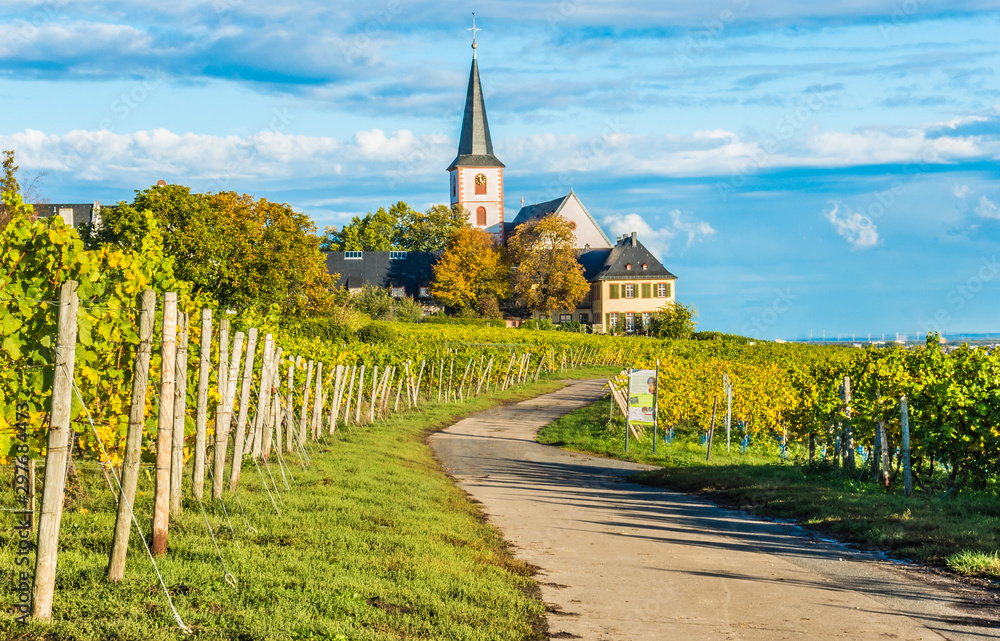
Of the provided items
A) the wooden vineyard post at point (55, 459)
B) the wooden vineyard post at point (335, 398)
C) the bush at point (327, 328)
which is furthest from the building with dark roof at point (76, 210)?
the wooden vineyard post at point (55, 459)

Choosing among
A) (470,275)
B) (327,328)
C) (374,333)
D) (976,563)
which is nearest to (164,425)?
(976,563)

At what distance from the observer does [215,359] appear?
37.1ft

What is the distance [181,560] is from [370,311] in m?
62.1

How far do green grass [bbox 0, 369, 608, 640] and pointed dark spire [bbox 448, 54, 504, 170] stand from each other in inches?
3624

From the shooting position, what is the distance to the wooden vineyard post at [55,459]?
5.37 meters

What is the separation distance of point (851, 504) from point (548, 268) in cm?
6710

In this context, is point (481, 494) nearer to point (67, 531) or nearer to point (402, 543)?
point (402, 543)

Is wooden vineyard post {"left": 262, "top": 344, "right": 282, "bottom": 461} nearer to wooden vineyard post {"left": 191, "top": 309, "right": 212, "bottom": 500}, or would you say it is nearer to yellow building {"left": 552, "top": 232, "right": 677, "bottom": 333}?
wooden vineyard post {"left": 191, "top": 309, "right": 212, "bottom": 500}

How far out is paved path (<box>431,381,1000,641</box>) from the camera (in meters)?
6.95

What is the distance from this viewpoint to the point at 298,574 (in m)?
7.26

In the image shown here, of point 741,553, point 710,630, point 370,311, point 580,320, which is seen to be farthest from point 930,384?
point 580,320

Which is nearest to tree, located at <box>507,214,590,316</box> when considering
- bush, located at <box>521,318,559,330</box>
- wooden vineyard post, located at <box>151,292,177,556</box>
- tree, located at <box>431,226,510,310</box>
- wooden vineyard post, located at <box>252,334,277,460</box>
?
tree, located at <box>431,226,510,310</box>

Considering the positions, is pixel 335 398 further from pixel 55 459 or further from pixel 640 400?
pixel 55 459

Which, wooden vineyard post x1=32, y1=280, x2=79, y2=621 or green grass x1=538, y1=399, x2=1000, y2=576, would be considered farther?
green grass x1=538, y1=399, x2=1000, y2=576
